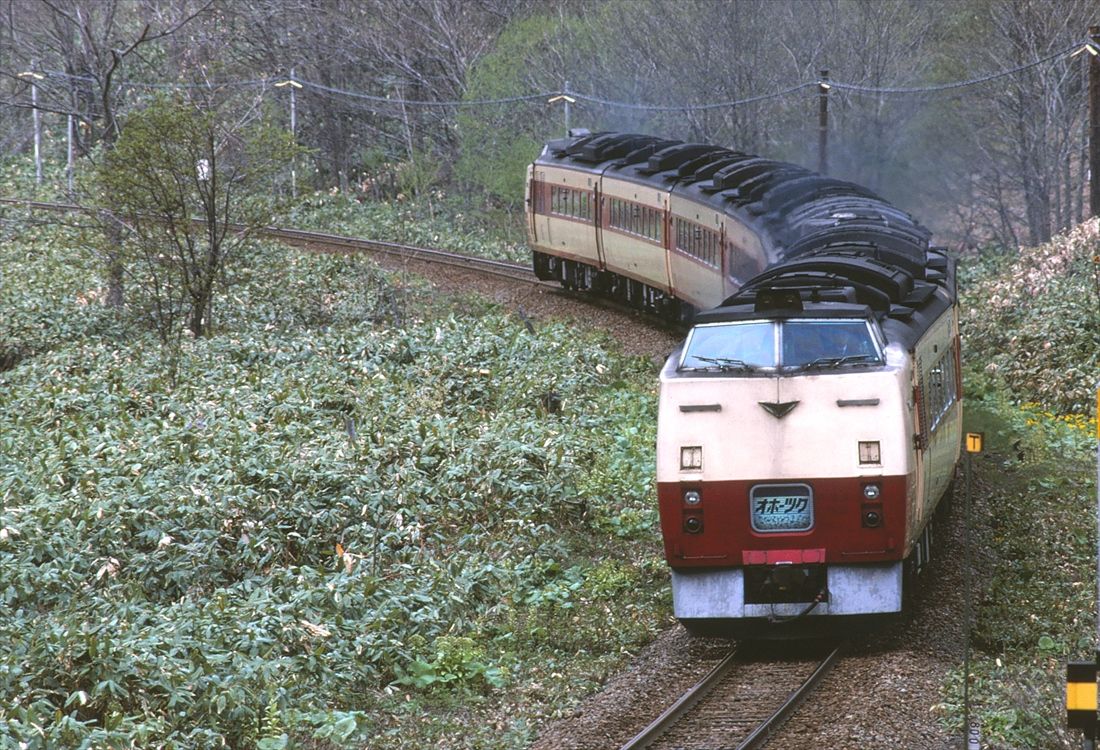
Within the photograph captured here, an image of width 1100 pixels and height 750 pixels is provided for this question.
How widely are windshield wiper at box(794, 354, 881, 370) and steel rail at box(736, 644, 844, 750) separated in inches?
85.0

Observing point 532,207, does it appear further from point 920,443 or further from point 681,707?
point 681,707

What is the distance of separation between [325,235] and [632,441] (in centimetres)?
2058

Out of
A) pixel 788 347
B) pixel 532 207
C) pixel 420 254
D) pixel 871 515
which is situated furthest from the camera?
pixel 420 254

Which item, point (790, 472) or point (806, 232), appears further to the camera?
point (806, 232)

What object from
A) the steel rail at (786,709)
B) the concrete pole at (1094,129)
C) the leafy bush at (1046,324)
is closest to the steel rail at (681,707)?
the steel rail at (786,709)

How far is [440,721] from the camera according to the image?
9680mm

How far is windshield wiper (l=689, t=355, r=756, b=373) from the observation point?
10445mm

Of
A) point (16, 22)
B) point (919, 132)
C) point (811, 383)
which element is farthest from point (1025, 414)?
point (16, 22)

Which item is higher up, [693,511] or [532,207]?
[532,207]

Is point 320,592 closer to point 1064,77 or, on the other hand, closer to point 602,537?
point 602,537

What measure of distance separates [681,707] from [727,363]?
257 centimetres

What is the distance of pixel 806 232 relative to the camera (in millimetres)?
16094

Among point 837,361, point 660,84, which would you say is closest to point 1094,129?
point 837,361

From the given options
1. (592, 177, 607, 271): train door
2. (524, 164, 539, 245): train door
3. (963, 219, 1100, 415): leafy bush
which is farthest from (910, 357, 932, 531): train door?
(524, 164, 539, 245): train door
